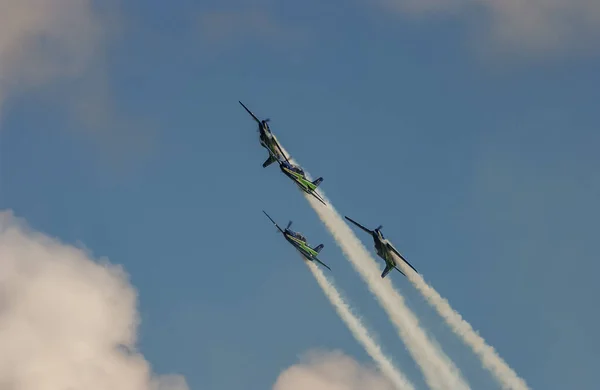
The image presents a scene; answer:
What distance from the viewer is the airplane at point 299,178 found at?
168625mm

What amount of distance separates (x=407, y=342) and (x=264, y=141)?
50645 mm

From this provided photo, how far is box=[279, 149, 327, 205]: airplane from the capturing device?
16862cm

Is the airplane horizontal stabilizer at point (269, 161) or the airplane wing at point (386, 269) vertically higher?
the airplane horizontal stabilizer at point (269, 161)

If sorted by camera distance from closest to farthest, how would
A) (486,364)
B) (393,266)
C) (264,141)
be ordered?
(486,364), (393,266), (264,141)

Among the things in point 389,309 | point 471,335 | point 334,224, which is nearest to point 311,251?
point 334,224

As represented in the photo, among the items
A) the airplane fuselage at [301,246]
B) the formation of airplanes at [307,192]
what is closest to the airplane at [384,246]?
the formation of airplanes at [307,192]

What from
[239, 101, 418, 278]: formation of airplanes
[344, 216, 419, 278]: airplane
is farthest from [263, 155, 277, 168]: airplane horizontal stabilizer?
[344, 216, 419, 278]: airplane

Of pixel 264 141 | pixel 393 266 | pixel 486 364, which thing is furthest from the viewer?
pixel 264 141

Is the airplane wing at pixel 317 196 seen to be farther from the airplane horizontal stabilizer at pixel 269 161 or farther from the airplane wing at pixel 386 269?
the airplane wing at pixel 386 269

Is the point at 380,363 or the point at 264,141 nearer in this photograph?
the point at 380,363

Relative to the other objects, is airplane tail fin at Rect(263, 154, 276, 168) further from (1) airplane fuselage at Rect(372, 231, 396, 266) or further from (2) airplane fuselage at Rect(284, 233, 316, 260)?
(1) airplane fuselage at Rect(372, 231, 396, 266)

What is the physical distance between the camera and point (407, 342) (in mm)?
155625

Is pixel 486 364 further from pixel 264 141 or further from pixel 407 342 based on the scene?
pixel 264 141

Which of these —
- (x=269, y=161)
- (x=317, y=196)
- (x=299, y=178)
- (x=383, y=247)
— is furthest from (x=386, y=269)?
(x=269, y=161)
